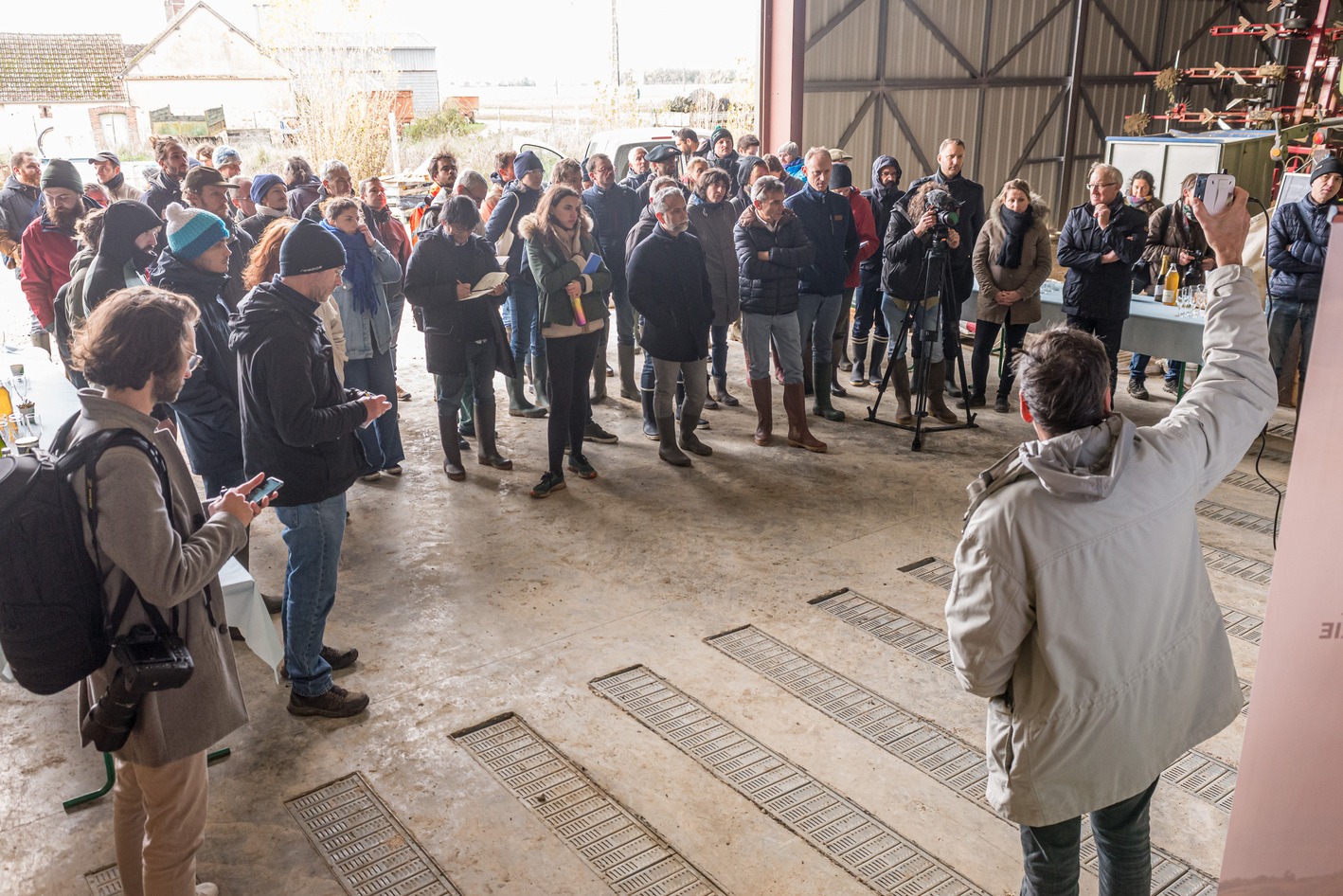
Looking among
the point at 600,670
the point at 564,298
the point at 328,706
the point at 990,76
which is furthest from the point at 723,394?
the point at 990,76

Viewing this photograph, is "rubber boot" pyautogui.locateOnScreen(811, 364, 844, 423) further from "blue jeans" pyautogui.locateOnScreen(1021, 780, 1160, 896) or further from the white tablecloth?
"blue jeans" pyautogui.locateOnScreen(1021, 780, 1160, 896)

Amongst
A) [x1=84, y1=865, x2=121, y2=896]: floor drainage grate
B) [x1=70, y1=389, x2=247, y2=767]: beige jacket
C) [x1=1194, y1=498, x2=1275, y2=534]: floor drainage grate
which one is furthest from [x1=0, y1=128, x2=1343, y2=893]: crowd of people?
[x1=1194, y1=498, x2=1275, y2=534]: floor drainage grate

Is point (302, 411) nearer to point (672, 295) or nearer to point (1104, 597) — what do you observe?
point (1104, 597)

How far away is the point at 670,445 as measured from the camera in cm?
655

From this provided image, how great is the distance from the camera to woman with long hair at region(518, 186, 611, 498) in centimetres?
577

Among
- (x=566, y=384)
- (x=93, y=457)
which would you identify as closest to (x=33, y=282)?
(x=566, y=384)

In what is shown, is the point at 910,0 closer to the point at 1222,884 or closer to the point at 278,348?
the point at 278,348

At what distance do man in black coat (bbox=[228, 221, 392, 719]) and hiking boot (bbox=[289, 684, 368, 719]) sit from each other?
0.71 ft

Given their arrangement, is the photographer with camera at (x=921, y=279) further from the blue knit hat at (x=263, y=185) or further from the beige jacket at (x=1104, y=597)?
the beige jacket at (x=1104, y=597)

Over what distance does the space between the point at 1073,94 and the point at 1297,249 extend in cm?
894

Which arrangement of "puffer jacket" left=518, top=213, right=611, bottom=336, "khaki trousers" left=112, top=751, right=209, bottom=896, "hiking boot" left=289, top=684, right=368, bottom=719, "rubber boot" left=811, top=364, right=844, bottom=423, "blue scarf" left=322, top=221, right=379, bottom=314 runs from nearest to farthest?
1. "khaki trousers" left=112, top=751, right=209, bottom=896
2. "hiking boot" left=289, top=684, right=368, bottom=719
3. "blue scarf" left=322, top=221, right=379, bottom=314
4. "puffer jacket" left=518, top=213, right=611, bottom=336
5. "rubber boot" left=811, top=364, right=844, bottom=423

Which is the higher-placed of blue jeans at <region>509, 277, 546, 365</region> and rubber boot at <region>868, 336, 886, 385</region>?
blue jeans at <region>509, 277, 546, 365</region>

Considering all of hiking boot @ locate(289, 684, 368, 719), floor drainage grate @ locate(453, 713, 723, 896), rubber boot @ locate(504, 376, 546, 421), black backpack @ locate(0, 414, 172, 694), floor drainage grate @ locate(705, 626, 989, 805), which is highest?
black backpack @ locate(0, 414, 172, 694)

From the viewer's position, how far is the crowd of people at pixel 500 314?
2.37m
